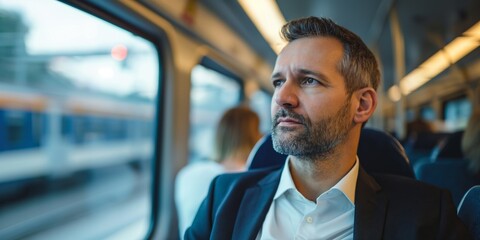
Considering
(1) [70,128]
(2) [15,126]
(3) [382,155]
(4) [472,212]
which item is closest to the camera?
(4) [472,212]

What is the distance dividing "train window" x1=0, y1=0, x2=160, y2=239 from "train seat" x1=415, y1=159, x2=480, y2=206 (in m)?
1.92

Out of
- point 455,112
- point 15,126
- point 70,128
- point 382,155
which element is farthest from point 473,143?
point 70,128

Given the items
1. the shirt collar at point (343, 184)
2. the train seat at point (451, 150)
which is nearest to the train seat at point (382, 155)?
the shirt collar at point (343, 184)

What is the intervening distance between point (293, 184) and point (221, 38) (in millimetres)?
2730

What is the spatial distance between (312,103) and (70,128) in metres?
6.06

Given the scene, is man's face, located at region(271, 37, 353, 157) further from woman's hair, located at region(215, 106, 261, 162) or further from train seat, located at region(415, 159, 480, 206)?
woman's hair, located at region(215, 106, 261, 162)

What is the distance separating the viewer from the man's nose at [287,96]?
1125mm

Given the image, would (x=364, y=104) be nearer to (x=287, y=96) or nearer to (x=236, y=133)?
(x=287, y=96)

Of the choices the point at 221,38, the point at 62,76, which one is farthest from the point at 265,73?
the point at 62,76

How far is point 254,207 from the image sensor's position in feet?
3.95

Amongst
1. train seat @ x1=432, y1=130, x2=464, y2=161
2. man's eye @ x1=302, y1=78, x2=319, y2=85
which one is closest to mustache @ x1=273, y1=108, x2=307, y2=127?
man's eye @ x1=302, y1=78, x2=319, y2=85

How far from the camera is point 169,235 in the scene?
2832 mm

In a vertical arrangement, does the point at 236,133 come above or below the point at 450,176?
above

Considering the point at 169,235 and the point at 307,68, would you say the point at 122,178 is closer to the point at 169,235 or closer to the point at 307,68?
the point at 169,235
